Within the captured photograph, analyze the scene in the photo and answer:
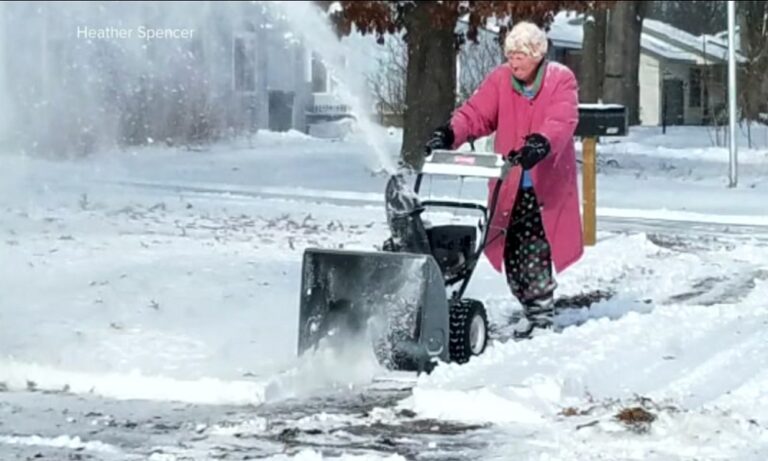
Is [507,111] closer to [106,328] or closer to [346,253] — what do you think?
[346,253]

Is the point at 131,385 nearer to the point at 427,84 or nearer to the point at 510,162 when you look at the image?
the point at 510,162

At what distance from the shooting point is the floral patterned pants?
7.64 metres

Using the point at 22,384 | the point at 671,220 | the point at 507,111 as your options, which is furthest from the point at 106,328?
the point at 671,220

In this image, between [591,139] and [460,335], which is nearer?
[460,335]

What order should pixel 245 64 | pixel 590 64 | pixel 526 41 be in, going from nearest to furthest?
pixel 526 41 → pixel 245 64 → pixel 590 64

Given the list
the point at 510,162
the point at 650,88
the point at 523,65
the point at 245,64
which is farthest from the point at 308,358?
the point at 650,88

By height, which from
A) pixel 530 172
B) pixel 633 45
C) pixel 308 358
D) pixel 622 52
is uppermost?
pixel 633 45

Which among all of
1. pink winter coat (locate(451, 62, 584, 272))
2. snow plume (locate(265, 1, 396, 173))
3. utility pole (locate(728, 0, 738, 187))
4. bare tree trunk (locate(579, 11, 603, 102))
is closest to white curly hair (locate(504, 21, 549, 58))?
pink winter coat (locate(451, 62, 584, 272))

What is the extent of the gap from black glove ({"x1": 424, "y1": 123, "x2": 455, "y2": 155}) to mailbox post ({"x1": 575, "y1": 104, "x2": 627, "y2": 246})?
4201 mm

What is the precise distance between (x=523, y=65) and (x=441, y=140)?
21.4 inches

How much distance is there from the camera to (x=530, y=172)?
759cm

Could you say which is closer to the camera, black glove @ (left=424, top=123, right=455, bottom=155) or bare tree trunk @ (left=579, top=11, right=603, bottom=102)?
black glove @ (left=424, top=123, right=455, bottom=155)

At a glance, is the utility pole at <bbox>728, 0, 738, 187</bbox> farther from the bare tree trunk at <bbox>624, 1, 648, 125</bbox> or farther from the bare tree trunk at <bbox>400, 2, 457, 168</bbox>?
the bare tree trunk at <bbox>624, 1, 648, 125</bbox>

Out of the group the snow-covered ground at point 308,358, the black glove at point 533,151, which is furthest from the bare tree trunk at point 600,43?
the black glove at point 533,151
